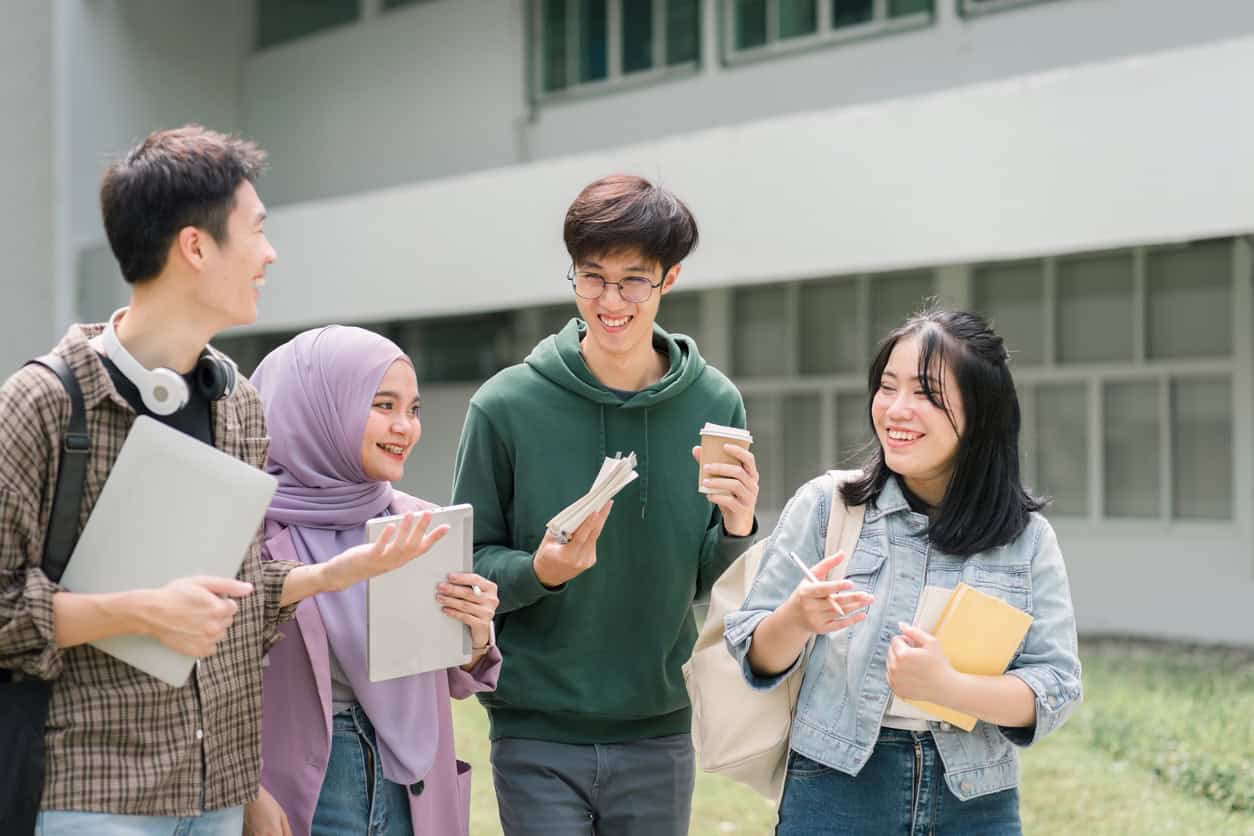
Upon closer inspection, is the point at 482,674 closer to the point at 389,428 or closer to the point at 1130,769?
the point at 389,428

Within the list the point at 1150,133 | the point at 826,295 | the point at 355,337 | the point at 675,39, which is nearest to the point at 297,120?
the point at 675,39

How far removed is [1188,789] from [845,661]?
4.10 meters

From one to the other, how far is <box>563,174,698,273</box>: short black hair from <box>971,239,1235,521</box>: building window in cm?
693

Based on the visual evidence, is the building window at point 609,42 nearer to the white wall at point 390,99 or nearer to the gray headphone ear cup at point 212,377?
the white wall at point 390,99

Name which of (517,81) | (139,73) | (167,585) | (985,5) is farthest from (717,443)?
(139,73)

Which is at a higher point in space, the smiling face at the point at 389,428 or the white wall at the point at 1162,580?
the smiling face at the point at 389,428

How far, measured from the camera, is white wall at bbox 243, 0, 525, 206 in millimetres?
13969

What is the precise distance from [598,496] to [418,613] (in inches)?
15.9

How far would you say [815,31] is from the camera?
37.4 ft

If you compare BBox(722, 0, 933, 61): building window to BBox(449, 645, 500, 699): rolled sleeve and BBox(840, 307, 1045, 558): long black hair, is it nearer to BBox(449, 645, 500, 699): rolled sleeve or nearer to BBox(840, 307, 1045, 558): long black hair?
BBox(840, 307, 1045, 558): long black hair

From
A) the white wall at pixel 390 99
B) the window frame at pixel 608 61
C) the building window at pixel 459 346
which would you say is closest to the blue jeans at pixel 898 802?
the window frame at pixel 608 61

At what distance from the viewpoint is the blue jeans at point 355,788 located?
2660 mm

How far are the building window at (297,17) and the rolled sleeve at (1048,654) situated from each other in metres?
14.1

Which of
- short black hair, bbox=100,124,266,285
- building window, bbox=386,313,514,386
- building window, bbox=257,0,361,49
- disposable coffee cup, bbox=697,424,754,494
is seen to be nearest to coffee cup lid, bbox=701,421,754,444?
disposable coffee cup, bbox=697,424,754,494
